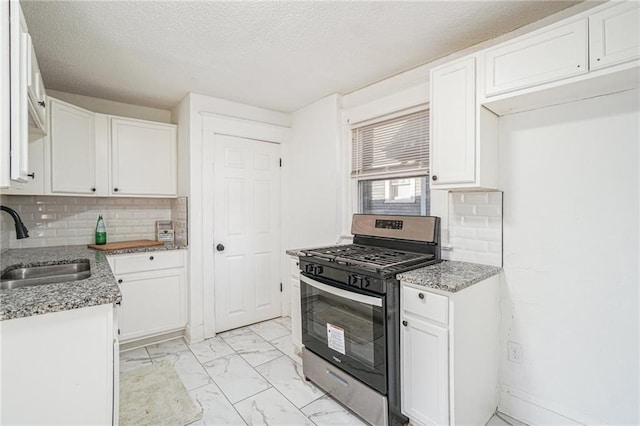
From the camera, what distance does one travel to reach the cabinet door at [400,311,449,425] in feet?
5.25

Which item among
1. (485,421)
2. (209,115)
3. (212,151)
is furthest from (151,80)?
(485,421)

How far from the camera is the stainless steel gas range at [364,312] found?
5.75 ft

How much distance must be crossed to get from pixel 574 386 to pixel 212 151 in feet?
10.6

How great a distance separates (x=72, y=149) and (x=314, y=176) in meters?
2.17

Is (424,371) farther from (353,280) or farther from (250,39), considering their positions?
(250,39)

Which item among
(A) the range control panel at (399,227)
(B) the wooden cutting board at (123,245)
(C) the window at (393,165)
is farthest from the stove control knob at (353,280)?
(B) the wooden cutting board at (123,245)

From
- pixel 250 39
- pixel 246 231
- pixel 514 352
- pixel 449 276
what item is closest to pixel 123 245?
pixel 246 231

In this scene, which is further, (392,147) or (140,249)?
(140,249)

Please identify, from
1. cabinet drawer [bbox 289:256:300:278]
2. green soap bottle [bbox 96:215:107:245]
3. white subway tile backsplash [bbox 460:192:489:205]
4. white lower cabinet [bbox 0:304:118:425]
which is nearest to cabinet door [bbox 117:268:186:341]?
green soap bottle [bbox 96:215:107:245]

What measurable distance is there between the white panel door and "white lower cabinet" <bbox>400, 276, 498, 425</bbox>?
2027mm

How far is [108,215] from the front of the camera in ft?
10.4

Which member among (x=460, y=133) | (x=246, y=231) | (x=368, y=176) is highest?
(x=460, y=133)

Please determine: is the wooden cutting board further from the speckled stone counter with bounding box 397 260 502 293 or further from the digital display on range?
the speckled stone counter with bounding box 397 260 502 293

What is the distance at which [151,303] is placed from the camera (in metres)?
2.88
